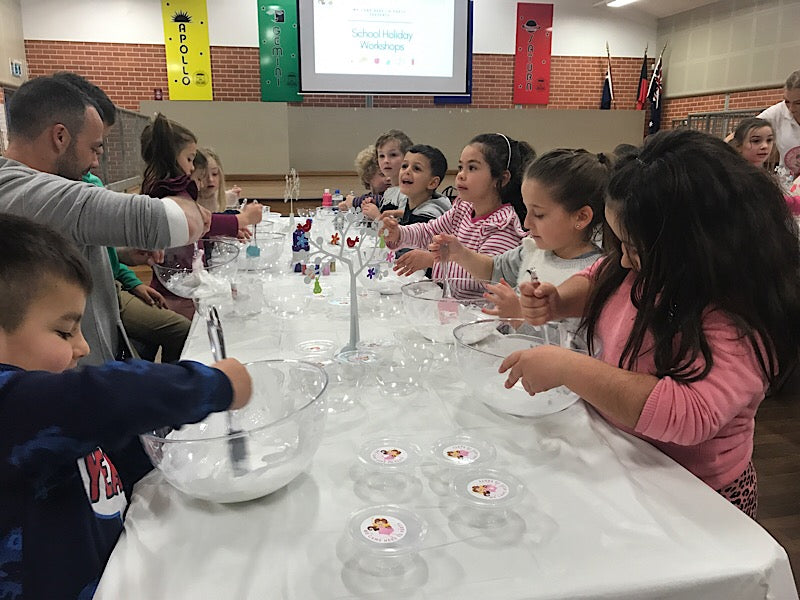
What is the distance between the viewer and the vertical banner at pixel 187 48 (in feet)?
23.6

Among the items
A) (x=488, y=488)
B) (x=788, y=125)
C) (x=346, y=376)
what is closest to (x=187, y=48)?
(x=788, y=125)

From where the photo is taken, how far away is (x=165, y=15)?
7156 mm

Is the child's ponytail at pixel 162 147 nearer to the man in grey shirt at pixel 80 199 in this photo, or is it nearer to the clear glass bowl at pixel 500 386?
the man in grey shirt at pixel 80 199

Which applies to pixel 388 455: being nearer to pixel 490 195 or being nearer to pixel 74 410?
pixel 74 410

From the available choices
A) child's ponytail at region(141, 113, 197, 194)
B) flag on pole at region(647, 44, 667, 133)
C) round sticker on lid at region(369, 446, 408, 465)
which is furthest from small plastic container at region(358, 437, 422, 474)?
flag on pole at region(647, 44, 667, 133)

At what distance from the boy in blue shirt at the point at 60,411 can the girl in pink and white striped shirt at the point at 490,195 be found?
1.54 meters

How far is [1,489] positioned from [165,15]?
7.75 meters

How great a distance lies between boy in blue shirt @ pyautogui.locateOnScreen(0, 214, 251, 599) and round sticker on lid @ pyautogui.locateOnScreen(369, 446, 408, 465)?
249 mm

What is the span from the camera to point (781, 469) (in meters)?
2.43

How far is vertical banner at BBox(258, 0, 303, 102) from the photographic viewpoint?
733 centimetres

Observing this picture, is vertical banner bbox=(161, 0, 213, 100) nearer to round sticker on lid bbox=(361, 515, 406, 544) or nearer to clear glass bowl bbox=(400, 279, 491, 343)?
clear glass bowl bbox=(400, 279, 491, 343)

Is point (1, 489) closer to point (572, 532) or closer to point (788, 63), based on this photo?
point (572, 532)

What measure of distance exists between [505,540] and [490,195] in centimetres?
179

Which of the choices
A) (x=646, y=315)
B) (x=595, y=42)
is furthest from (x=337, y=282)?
(x=595, y=42)
